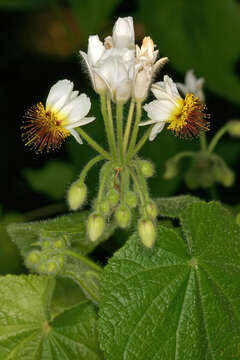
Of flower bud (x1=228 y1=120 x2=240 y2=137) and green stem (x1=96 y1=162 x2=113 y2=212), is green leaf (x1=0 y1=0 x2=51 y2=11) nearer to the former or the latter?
flower bud (x1=228 y1=120 x2=240 y2=137)

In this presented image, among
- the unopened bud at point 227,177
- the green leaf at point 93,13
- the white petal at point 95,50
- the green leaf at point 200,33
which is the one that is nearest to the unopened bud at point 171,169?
the unopened bud at point 227,177

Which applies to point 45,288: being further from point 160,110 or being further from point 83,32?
point 83,32

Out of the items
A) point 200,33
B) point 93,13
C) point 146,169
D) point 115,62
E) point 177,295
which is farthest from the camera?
point 200,33

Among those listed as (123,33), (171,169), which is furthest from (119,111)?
(171,169)

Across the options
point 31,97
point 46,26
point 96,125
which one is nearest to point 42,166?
point 31,97

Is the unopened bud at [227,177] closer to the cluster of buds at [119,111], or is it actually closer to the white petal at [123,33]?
the cluster of buds at [119,111]

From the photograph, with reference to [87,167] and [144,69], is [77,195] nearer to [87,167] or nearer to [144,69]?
[87,167]
